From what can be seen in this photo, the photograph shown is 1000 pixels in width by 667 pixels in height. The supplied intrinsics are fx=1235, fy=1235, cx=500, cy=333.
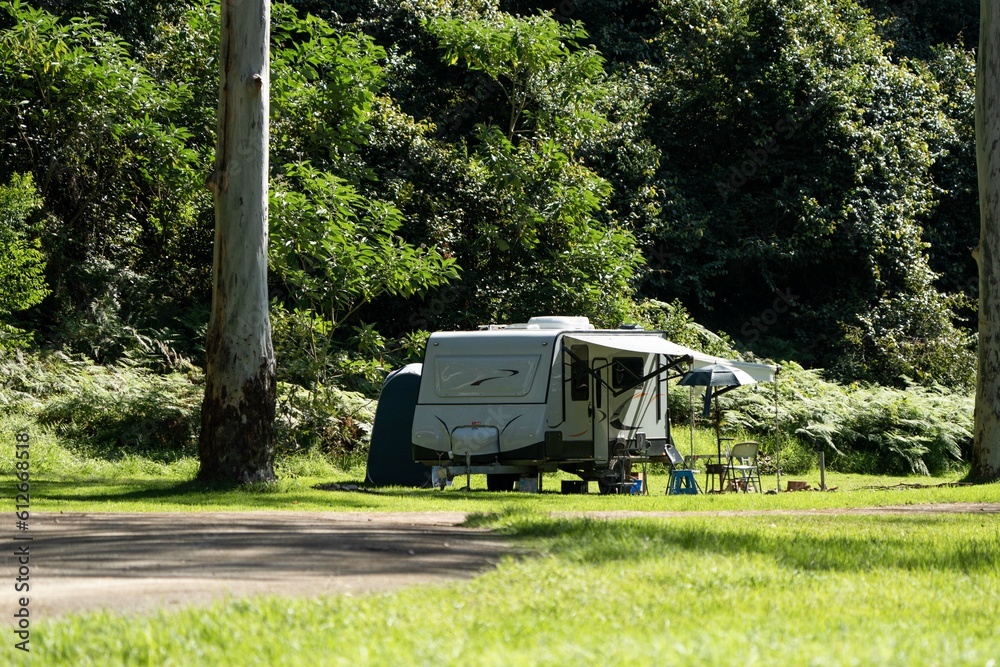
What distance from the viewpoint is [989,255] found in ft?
60.0

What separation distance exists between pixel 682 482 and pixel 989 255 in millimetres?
5654

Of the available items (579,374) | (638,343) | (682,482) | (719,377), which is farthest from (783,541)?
(719,377)

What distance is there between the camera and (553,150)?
86.2 ft

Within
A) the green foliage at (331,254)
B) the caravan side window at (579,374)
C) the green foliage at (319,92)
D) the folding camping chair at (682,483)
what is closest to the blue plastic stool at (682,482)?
the folding camping chair at (682,483)

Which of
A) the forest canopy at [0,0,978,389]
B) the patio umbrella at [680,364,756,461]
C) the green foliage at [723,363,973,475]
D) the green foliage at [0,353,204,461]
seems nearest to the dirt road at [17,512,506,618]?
the patio umbrella at [680,364,756,461]

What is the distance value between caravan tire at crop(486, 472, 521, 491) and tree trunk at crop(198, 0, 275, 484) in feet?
13.0

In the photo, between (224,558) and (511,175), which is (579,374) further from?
(224,558)

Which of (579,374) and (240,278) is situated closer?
(240,278)

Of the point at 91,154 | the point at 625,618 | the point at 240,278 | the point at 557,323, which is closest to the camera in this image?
the point at 625,618

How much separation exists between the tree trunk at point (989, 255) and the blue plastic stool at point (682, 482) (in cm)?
419

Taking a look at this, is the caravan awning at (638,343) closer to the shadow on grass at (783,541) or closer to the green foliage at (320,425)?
the green foliage at (320,425)

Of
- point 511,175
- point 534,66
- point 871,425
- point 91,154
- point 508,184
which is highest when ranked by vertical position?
point 534,66

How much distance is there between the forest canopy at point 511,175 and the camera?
873 inches

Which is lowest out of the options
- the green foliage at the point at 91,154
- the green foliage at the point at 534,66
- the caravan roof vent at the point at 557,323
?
the caravan roof vent at the point at 557,323
